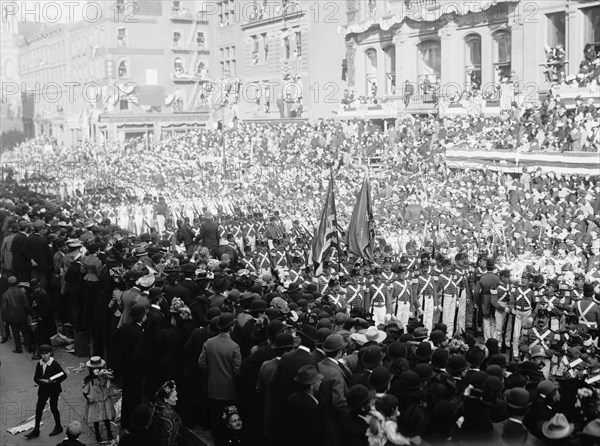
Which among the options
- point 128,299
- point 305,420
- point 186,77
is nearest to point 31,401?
point 128,299

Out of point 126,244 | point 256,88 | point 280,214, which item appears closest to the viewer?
point 126,244

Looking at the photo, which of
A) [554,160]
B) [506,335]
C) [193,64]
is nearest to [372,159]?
[554,160]

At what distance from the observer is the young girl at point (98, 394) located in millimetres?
11703

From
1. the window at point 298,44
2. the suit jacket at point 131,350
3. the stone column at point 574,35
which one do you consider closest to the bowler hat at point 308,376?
the suit jacket at point 131,350

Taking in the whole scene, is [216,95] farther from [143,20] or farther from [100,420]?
[100,420]

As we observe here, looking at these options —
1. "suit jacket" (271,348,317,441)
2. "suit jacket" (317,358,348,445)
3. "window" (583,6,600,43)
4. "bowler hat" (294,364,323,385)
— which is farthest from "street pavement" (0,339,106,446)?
"window" (583,6,600,43)

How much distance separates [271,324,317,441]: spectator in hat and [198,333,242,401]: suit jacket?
3.55 feet

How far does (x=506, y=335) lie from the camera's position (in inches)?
624

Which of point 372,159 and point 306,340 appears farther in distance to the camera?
point 372,159

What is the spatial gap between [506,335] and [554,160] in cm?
1232

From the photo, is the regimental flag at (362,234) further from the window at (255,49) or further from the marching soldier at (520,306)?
the window at (255,49)

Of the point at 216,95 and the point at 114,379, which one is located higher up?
the point at 216,95

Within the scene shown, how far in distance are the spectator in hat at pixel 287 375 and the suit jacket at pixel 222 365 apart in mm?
1083

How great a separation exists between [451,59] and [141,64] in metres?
40.7
